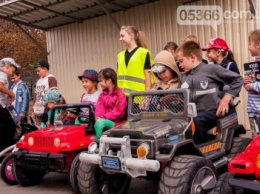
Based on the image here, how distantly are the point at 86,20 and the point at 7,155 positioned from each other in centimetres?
672

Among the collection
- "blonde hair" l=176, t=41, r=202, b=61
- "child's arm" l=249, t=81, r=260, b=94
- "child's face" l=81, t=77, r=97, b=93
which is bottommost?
"child's arm" l=249, t=81, r=260, b=94

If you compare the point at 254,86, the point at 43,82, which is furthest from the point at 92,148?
the point at 43,82

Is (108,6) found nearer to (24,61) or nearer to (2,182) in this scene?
→ (2,182)

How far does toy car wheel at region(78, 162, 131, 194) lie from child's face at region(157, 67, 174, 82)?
120cm

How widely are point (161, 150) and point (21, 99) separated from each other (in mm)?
4454

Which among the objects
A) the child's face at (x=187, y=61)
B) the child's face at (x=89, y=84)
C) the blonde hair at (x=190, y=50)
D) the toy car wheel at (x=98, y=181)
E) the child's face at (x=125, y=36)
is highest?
the child's face at (x=125, y=36)

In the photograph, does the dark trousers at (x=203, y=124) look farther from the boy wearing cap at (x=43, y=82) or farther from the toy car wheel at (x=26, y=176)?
the boy wearing cap at (x=43, y=82)

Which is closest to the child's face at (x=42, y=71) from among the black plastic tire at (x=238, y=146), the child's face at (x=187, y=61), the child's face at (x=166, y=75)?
the child's face at (x=166, y=75)

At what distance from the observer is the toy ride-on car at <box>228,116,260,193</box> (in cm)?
282

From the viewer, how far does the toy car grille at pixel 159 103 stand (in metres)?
4.05

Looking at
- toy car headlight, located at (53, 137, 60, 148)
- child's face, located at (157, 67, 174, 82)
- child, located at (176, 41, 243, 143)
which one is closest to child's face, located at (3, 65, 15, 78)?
toy car headlight, located at (53, 137, 60, 148)

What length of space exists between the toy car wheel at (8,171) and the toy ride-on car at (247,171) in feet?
11.7

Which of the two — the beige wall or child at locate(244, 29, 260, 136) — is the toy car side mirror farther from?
the beige wall

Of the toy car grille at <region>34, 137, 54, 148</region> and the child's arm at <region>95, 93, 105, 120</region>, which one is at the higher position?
the child's arm at <region>95, 93, 105, 120</region>
